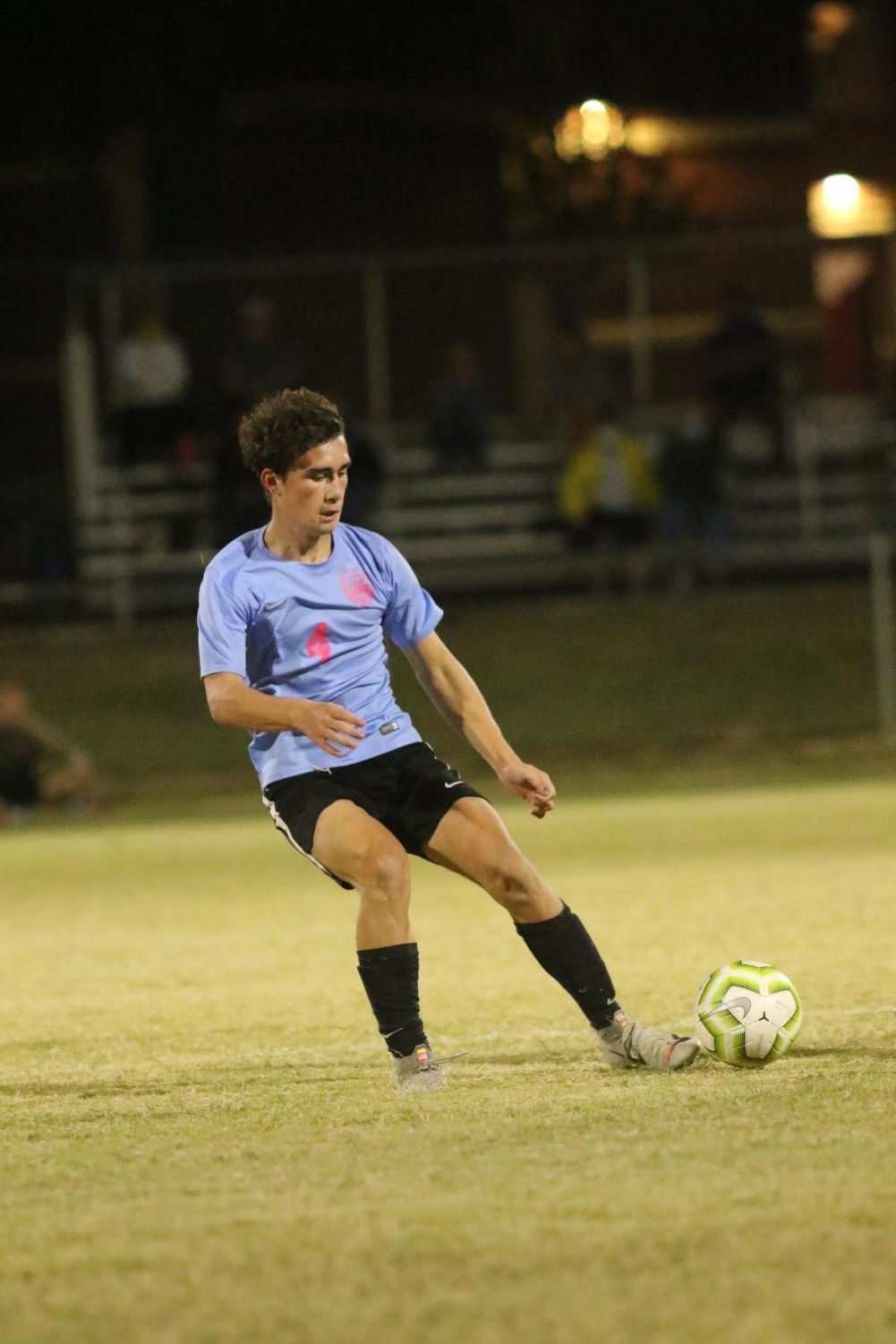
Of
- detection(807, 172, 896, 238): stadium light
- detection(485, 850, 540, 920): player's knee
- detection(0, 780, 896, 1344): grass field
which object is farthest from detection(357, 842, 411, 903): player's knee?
detection(807, 172, 896, 238): stadium light

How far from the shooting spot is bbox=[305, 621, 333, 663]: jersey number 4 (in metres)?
6.28

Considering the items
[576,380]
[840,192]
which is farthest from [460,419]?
[840,192]

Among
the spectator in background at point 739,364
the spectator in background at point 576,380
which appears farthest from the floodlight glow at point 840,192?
the spectator in background at point 576,380

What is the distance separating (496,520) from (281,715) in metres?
15.7

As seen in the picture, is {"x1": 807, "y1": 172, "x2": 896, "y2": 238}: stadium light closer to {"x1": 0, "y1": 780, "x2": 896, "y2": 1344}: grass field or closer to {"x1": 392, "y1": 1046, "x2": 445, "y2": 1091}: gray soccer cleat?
{"x1": 0, "y1": 780, "x2": 896, "y2": 1344}: grass field

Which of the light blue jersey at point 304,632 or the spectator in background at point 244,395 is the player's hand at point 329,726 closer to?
the light blue jersey at point 304,632

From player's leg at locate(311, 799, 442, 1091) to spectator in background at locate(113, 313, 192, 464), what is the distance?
15225 millimetres

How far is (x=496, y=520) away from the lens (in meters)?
21.5

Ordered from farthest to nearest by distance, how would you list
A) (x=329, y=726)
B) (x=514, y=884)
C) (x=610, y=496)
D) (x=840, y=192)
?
1. (x=840, y=192)
2. (x=610, y=496)
3. (x=514, y=884)
4. (x=329, y=726)

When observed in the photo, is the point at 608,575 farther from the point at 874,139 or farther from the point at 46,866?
the point at 874,139

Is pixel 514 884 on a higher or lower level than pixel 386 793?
lower

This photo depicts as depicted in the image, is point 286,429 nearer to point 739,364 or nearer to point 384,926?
point 384,926

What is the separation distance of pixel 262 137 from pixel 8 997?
2221 cm

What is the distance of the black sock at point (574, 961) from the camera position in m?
6.30
